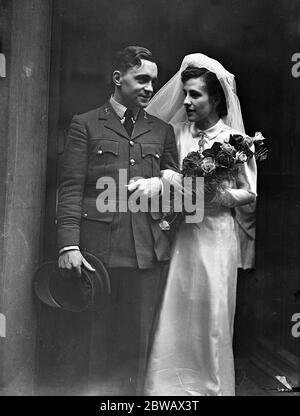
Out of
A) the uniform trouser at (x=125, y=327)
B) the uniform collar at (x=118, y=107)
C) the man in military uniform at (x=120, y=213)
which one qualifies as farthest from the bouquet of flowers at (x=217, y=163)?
the uniform collar at (x=118, y=107)

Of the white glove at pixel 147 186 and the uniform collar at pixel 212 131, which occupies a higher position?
the uniform collar at pixel 212 131

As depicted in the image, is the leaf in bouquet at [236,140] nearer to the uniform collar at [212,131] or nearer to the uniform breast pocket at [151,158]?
the uniform collar at [212,131]

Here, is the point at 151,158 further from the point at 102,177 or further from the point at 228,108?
the point at 228,108

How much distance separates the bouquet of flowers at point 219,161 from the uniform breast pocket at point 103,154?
53 cm

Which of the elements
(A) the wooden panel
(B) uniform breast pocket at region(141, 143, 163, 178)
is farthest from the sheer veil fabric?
(A) the wooden panel

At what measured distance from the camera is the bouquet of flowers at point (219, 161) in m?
4.33

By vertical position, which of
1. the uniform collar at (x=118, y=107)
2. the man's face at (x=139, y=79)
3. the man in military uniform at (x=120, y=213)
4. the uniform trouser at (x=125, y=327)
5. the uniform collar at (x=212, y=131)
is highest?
the man's face at (x=139, y=79)

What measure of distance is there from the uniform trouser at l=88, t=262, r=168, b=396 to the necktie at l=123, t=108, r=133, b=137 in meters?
1.02

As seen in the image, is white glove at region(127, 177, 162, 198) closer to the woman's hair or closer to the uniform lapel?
the uniform lapel

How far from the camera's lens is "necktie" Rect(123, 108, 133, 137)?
439cm

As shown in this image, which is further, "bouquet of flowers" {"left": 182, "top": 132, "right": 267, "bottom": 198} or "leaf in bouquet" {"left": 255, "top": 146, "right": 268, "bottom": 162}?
"leaf in bouquet" {"left": 255, "top": 146, "right": 268, "bottom": 162}

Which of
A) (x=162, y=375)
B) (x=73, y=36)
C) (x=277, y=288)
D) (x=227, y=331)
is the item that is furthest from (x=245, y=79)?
(x=162, y=375)

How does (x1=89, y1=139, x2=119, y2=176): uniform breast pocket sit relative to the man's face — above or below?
below

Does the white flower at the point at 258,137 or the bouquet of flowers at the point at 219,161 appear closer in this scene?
the bouquet of flowers at the point at 219,161
